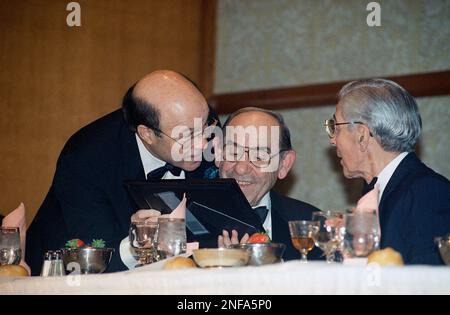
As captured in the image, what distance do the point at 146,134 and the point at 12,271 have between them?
1.01 m

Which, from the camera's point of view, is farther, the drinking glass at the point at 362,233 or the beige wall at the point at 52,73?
the beige wall at the point at 52,73

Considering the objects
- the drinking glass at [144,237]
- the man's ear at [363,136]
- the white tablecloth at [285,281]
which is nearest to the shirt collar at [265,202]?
the man's ear at [363,136]

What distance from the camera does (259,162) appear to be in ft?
11.0

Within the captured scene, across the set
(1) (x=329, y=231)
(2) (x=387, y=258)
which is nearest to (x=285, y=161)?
(1) (x=329, y=231)

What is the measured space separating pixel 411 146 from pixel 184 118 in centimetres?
93

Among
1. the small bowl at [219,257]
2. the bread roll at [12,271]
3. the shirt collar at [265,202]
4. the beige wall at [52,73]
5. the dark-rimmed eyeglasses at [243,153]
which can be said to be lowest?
the bread roll at [12,271]

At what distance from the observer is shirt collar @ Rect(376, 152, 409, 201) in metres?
2.61

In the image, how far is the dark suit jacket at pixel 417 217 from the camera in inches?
90.4

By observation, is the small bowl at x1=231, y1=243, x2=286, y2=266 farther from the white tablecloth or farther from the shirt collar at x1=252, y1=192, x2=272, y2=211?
the shirt collar at x1=252, y1=192, x2=272, y2=211

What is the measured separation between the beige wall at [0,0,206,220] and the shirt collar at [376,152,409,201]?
9.53 ft

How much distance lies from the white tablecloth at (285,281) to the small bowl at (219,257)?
0.67 feet

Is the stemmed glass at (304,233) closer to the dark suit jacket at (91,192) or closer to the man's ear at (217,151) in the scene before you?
the dark suit jacket at (91,192)

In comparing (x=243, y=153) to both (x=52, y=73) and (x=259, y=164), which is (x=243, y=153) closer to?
(x=259, y=164)
